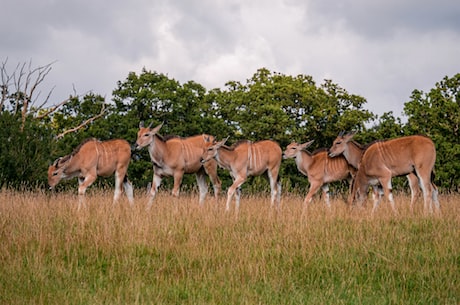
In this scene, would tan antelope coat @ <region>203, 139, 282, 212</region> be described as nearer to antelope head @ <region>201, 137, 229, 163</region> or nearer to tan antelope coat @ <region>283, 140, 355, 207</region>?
antelope head @ <region>201, 137, 229, 163</region>

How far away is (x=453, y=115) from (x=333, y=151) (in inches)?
522

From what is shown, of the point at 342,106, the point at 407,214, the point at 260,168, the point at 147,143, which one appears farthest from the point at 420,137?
the point at 342,106

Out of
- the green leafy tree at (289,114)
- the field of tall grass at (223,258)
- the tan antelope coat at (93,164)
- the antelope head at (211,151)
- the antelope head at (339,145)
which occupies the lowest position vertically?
the field of tall grass at (223,258)

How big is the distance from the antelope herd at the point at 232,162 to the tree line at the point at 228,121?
5643mm

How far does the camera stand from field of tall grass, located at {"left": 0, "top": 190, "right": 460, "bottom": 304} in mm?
8125

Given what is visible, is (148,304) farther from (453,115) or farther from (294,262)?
(453,115)

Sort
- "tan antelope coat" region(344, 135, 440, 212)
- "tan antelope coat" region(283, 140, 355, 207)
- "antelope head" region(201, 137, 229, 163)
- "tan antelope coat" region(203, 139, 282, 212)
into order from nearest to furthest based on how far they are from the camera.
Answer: "tan antelope coat" region(344, 135, 440, 212), "antelope head" region(201, 137, 229, 163), "tan antelope coat" region(203, 139, 282, 212), "tan antelope coat" region(283, 140, 355, 207)

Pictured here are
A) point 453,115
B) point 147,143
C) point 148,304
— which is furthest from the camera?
point 453,115

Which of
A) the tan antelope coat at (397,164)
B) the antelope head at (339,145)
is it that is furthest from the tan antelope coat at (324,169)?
the tan antelope coat at (397,164)

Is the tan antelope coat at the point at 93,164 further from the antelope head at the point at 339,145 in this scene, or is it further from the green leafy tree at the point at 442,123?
the green leafy tree at the point at 442,123

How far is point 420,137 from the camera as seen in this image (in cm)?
1513

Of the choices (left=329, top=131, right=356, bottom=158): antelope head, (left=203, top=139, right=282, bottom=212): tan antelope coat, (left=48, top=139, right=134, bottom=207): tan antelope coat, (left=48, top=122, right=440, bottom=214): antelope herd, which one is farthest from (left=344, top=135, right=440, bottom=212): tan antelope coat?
(left=48, top=139, right=134, bottom=207): tan antelope coat

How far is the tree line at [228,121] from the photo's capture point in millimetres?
22984

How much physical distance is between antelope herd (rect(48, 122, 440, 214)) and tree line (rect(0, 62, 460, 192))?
222 inches
